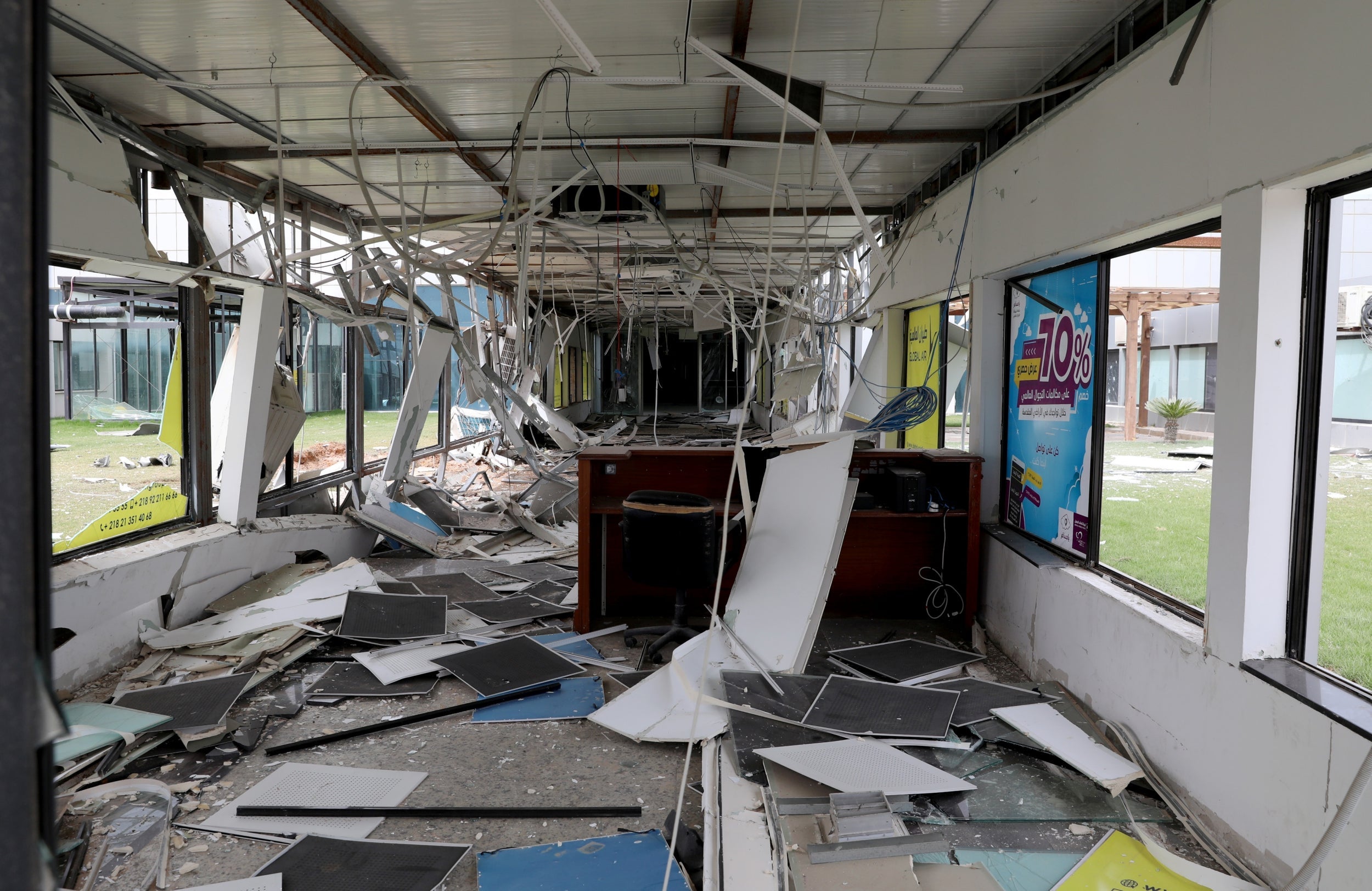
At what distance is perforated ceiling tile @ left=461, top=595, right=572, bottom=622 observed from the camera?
16.6ft

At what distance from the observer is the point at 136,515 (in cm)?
487

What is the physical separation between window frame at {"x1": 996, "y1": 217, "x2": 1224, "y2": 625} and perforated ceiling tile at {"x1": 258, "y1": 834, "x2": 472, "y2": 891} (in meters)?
2.66

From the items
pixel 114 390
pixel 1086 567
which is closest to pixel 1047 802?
pixel 1086 567

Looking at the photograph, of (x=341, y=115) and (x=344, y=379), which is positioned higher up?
(x=341, y=115)

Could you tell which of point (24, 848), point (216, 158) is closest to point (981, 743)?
point (24, 848)

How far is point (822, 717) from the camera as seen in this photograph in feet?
11.1

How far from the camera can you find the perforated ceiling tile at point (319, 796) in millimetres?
2732

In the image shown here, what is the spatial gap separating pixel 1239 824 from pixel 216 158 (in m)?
6.10

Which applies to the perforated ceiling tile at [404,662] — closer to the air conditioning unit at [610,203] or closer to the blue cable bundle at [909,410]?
the blue cable bundle at [909,410]

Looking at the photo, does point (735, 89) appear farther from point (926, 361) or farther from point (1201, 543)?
point (1201, 543)

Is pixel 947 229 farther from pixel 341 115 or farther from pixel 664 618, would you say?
pixel 341 115

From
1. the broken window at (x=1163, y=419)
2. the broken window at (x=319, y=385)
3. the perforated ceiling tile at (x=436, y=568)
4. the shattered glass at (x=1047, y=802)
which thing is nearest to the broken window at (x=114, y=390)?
the broken window at (x=319, y=385)

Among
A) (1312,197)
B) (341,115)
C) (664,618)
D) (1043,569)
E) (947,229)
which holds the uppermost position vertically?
(341,115)

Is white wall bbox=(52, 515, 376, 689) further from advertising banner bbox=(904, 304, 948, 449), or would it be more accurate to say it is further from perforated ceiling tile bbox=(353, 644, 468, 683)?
advertising banner bbox=(904, 304, 948, 449)
